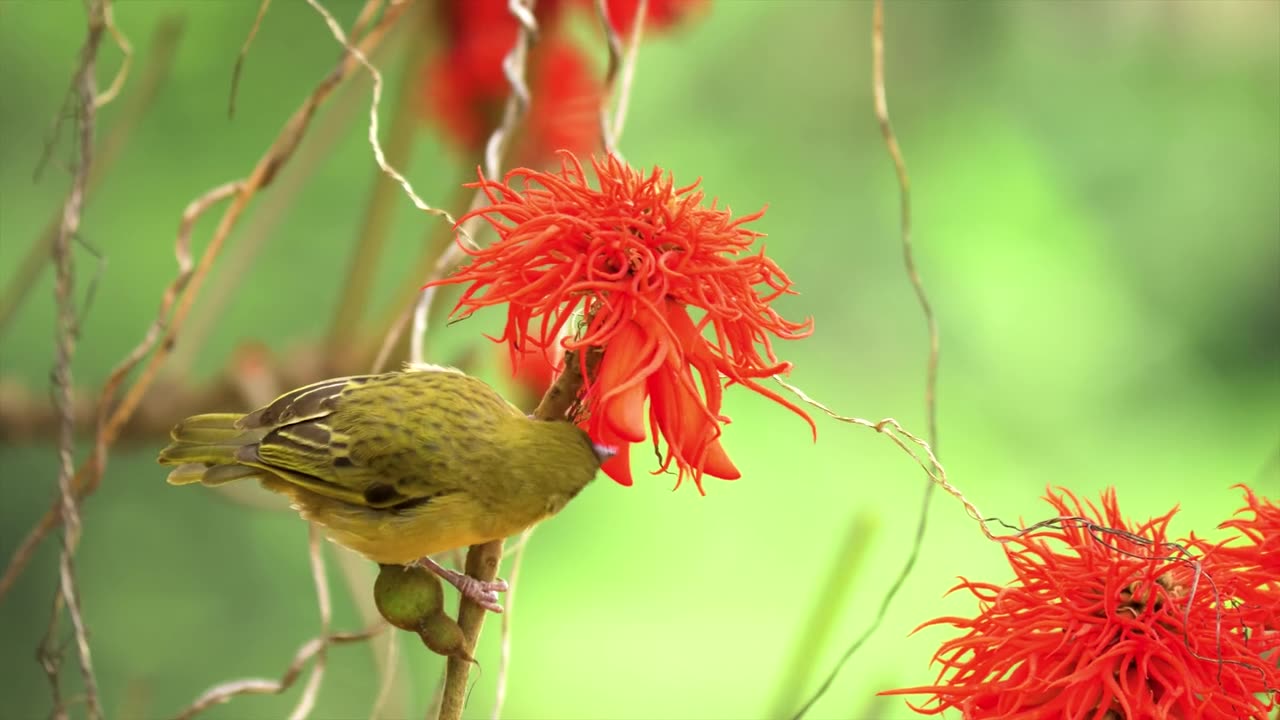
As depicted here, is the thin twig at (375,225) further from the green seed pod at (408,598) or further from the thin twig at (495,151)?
the green seed pod at (408,598)

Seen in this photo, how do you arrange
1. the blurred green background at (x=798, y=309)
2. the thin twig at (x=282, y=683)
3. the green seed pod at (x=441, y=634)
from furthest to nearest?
1. the blurred green background at (x=798, y=309)
2. the thin twig at (x=282, y=683)
3. the green seed pod at (x=441, y=634)

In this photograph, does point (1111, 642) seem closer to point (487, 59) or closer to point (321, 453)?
point (321, 453)

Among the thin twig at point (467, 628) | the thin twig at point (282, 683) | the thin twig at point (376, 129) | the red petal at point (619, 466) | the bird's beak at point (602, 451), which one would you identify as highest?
the thin twig at point (376, 129)

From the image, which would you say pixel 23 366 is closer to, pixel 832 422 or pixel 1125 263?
pixel 832 422

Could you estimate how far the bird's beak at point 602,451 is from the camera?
33cm

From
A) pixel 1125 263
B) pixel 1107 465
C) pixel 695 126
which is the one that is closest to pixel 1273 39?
pixel 1125 263

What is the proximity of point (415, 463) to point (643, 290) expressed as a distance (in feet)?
0.23

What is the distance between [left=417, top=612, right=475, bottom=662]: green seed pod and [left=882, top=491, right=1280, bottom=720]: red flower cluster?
4.6 inches

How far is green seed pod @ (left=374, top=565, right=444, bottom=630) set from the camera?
31 centimetres

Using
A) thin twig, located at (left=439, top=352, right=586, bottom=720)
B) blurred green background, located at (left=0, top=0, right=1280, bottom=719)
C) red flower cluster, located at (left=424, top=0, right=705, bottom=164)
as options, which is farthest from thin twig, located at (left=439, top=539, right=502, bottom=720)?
blurred green background, located at (left=0, top=0, right=1280, bottom=719)

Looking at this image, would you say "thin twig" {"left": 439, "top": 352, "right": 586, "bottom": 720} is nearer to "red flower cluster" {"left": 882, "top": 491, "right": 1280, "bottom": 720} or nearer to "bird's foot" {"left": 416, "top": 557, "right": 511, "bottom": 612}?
"bird's foot" {"left": 416, "top": 557, "right": 511, "bottom": 612}

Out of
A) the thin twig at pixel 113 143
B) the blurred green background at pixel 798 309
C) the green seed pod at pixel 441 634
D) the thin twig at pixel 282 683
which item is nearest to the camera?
the green seed pod at pixel 441 634

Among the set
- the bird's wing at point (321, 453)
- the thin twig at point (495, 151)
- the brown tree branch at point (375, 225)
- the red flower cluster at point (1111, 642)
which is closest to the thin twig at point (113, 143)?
the brown tree branch at point (375, 225)

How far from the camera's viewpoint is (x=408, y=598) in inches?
12.3
